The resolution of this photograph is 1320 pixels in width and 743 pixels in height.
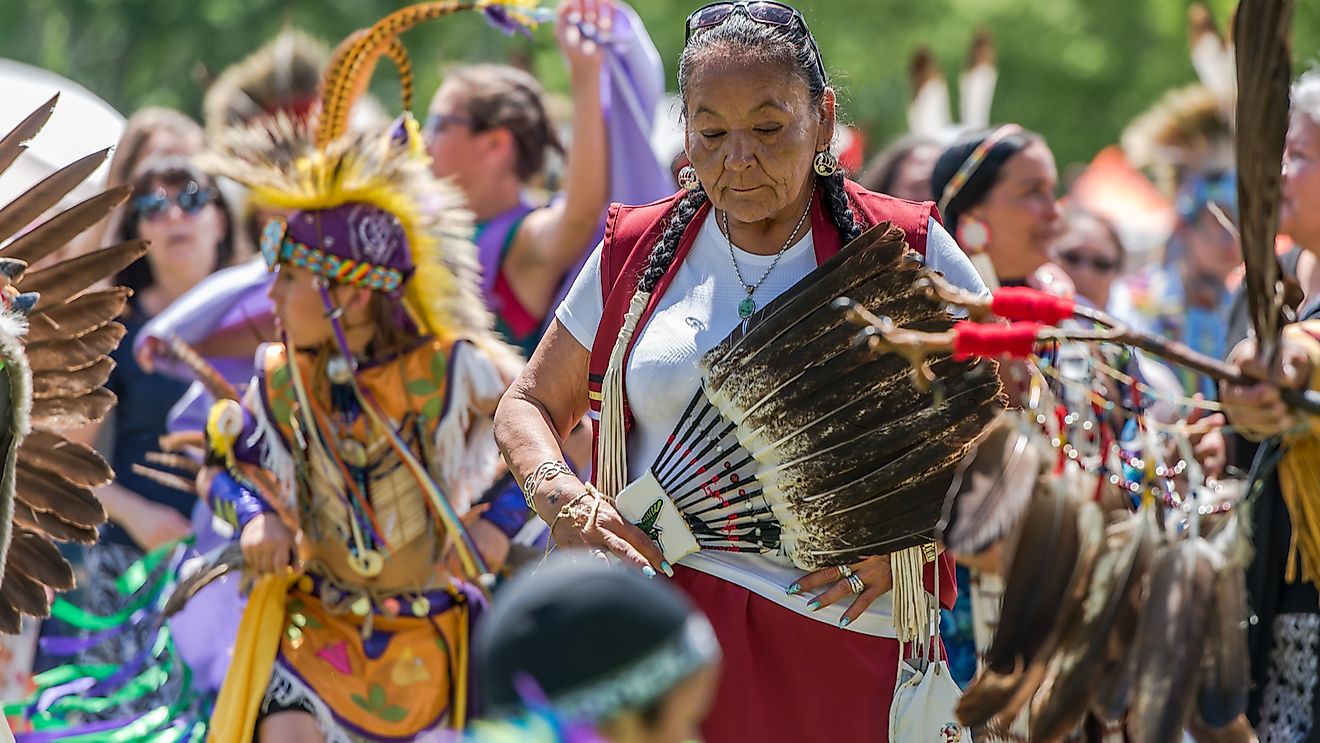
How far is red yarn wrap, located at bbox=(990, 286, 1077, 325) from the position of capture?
2578 millimetres

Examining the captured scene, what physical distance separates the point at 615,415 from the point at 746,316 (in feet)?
1.01

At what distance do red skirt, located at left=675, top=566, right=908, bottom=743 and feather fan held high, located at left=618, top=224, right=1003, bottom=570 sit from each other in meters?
0.12

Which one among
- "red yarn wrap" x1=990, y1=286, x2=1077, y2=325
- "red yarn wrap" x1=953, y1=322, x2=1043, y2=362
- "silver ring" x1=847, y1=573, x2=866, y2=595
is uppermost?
"red yarn wrap" x1=990, y1=286, x2=1077, y2=325

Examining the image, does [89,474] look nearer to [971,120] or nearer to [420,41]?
[971,120]

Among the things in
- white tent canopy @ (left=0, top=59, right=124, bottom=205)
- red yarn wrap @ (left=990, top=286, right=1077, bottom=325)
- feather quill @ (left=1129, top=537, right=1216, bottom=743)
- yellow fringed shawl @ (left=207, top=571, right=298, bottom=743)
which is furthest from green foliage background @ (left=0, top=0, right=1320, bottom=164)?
feather quill @ (left=1129, top=537, right=1216, bottom=743)

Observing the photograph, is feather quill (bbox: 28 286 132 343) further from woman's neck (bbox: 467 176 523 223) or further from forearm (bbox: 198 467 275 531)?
woman's neck (bbox: 467 176 523 223)

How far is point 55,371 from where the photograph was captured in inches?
159

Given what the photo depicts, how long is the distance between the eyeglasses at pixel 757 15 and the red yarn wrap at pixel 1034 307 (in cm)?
86

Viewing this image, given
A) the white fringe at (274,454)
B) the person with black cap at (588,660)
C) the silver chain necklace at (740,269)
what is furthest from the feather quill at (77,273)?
the person with black cap at (588,660)

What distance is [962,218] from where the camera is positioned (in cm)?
526

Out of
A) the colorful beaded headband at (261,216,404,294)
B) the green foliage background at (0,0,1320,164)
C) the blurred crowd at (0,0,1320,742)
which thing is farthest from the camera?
the green foliage background at (0,0,1320,164)

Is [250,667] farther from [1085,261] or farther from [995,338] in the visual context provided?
[1085,261]

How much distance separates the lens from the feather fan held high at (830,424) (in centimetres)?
315

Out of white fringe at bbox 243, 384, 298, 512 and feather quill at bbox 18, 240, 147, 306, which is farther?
white fringe at bbox 243, 384, 298, 512
